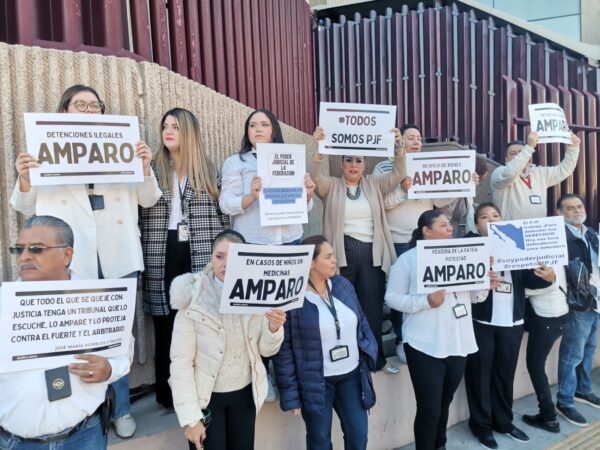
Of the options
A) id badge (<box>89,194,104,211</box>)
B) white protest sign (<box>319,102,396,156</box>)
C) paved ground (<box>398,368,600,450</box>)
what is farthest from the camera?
paved ground (<box>398,368,600,450</box>)

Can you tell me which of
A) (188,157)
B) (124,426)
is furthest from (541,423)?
(188,157)

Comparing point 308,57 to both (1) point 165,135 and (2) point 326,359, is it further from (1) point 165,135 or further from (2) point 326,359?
(2) point 326,359

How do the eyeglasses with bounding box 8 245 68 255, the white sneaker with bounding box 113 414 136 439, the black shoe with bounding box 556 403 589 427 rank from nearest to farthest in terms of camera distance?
1. the eyeglasses with bounding box 8 245 68 255
2. the white sneaker with bounding box 113 414 136 439
3. the black shoe with bounding box 556 403 589 427

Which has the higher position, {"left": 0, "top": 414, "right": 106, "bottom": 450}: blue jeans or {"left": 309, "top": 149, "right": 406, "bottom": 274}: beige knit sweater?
{"left": 309, "top": 149, "right": 406, "bottom": 274}: beige knit sweater

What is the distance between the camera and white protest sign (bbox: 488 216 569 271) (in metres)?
3.97

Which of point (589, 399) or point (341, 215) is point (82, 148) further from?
point (589, 399)

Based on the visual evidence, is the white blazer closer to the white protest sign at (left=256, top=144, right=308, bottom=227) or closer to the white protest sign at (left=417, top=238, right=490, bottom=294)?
the white protest sign at (left=256, top=144, right=308, bottom=227)

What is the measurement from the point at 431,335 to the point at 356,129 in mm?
1657

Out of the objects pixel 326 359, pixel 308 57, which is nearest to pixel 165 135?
pixel 326 359

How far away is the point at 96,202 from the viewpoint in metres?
2.92

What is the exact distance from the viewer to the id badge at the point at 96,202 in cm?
291

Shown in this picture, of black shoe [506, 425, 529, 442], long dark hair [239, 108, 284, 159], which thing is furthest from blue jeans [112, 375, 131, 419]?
black shoe [506, 425, 529, 442]

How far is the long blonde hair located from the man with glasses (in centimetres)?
125

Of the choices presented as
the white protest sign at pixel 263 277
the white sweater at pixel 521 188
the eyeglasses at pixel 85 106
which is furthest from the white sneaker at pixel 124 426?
the white sweater at pixel 521 188
